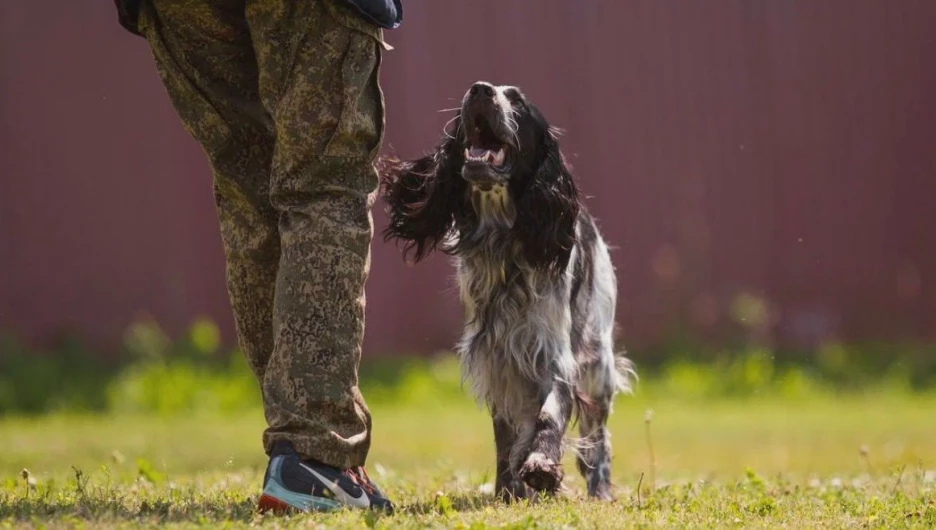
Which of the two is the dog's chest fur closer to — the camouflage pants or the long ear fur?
the long ear fur

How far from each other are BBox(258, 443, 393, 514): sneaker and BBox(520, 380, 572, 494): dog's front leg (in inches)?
33.6

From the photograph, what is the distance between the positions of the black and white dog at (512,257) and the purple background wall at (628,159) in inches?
225

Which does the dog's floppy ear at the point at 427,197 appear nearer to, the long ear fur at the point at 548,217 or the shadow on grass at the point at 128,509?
the long ear fur at the point at 548,217

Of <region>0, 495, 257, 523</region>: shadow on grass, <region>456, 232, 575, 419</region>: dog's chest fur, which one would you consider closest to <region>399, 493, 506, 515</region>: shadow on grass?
<region>456, 232, 575, 419</region>: dog's chest fur

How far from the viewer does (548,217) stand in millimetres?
5449

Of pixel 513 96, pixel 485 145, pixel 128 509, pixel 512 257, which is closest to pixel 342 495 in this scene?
pixel 128 509

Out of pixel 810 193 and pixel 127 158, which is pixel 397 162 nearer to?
pixel 127 158

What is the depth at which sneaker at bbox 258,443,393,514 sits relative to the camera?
4262 millimetres

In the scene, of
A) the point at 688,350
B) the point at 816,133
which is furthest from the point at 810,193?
the point at 688,350

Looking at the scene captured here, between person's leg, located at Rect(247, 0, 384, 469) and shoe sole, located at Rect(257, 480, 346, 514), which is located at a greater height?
person's leg, located at Rect(247, 0, 384, 469)

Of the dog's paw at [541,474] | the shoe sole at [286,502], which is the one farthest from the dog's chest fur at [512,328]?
the shoe sole at [286,502]

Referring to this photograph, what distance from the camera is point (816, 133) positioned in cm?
1252

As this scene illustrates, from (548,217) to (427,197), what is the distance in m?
0.49

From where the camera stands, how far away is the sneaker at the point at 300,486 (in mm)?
4262
